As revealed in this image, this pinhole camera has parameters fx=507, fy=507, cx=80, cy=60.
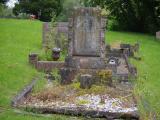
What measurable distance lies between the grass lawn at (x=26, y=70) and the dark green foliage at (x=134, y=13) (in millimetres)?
6726

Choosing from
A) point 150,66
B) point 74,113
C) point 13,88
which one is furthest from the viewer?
point 150,66

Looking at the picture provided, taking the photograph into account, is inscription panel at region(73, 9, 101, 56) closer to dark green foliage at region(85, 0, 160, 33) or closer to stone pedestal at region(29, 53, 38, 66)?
stone pedestal at region(29, 53, 38, 66)

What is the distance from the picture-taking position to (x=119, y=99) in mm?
15172

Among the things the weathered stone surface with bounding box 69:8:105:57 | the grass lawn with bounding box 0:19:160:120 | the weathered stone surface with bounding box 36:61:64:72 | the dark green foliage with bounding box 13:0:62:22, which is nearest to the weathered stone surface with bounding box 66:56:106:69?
the weathered stone surface with bounding box 69:8:105:57

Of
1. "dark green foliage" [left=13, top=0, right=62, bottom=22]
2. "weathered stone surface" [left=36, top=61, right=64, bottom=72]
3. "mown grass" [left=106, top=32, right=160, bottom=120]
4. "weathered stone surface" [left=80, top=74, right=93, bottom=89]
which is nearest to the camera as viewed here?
"mown grass" [left=106, top=32, right=160, bottom=120]

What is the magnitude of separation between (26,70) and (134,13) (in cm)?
2528

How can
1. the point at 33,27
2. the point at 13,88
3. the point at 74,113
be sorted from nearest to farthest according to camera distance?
the point at 74,113, the point at 13,88, the point at 33,27

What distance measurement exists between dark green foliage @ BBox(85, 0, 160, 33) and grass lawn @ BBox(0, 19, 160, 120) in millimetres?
6726

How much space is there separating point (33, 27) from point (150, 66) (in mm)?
15672

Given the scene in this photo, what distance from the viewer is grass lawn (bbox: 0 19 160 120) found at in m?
14.3

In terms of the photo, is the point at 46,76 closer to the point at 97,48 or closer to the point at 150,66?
the point at 97,48

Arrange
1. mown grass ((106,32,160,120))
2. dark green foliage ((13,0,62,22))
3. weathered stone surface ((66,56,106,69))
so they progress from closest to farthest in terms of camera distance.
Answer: mown grass ((106,32,160,120))
weathered stone surface ((66,56,106,69))
dark green foliage ((13,0,62,22))

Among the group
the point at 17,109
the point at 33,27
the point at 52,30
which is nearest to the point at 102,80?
the point at 17,109

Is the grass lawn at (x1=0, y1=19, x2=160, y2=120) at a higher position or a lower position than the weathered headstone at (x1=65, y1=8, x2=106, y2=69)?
lower
